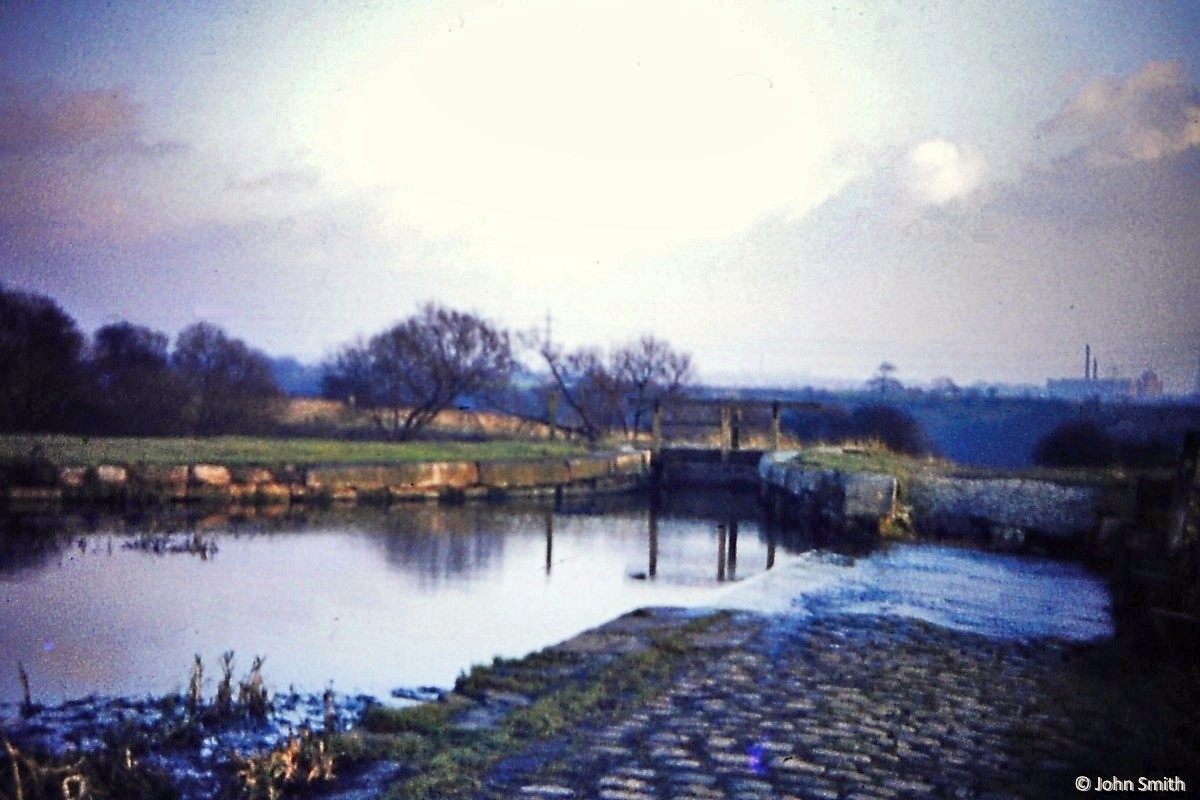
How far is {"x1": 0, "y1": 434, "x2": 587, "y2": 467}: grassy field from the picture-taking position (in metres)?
15.2

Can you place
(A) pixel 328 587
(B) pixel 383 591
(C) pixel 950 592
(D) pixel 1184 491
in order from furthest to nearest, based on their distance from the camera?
(A) pixel 328 587 → (B) pixel 383 591 → (C) pixel 950 592 → (D) pixel 1184 491

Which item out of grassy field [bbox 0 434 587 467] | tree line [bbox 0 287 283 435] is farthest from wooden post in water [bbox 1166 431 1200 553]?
tree line [bbox 0 287 283 435]

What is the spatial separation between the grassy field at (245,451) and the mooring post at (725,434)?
126 inches

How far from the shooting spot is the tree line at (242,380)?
1670 centimetres

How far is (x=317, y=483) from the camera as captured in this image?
16.2 meters

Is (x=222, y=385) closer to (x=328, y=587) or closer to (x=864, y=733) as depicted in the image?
(x=328, y=587)

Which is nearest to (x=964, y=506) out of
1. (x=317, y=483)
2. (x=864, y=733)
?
(x=864, y=733)

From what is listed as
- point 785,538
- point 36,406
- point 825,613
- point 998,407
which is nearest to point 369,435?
point 36,406

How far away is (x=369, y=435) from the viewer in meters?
23.6

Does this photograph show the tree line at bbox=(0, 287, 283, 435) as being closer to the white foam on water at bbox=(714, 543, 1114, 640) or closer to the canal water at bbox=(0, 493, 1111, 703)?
the canal water at bbox=(0, 493, 1111, 703)

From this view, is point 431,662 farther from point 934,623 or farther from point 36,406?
point 36,406

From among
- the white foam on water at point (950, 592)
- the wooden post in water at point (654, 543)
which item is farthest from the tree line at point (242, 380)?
the white foam on water at point (950, 592)

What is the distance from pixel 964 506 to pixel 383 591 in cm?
597

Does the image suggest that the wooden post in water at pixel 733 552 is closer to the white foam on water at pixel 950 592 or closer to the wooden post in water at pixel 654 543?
the wooden post in water at pixel 654 543
